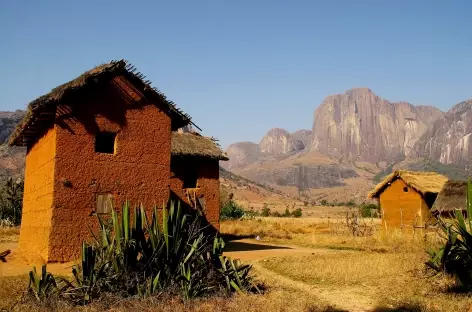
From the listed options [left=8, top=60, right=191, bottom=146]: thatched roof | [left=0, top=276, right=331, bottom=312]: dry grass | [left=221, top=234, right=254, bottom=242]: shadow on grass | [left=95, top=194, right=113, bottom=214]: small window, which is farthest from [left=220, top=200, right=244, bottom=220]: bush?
[left=0, top=276, right=331, bottom=312]: dry grass

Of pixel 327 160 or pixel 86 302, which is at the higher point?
pixel 327 160

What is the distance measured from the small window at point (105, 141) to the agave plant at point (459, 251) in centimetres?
1015

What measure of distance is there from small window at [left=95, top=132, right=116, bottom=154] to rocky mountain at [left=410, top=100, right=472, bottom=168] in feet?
531

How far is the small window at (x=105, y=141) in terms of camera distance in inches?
593

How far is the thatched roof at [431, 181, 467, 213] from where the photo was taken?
25266 millimetres

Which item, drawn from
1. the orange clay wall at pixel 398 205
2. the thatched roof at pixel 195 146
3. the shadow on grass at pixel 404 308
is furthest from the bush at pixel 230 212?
the shadow on grass at pixel 404 308

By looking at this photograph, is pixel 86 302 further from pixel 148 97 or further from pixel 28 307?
pixel 148 97

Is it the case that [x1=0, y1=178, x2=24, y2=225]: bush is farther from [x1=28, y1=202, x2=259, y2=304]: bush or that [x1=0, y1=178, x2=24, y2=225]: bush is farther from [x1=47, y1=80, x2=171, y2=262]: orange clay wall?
[x1=28, y1=202, x2=259, y2=304]: bush

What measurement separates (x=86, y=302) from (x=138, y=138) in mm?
7809

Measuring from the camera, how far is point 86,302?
8.38 metres

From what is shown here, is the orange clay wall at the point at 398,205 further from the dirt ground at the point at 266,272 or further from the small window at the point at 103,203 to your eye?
the small window at the point at 103,203

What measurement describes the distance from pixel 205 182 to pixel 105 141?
7855 mm

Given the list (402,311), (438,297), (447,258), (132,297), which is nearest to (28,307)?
(132,297)

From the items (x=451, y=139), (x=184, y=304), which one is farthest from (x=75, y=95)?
(x=451, y=139)
